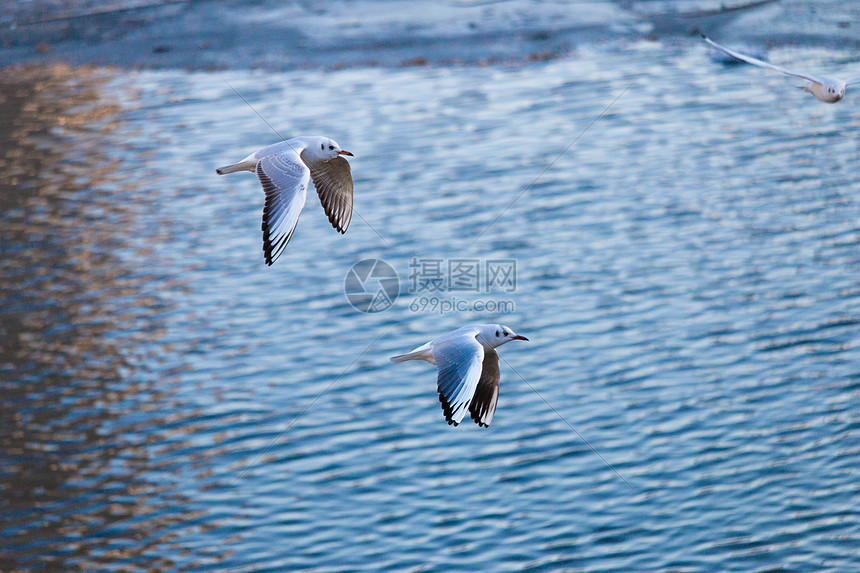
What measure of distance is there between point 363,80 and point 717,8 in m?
10.3

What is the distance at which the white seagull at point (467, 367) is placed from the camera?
30.3 feet

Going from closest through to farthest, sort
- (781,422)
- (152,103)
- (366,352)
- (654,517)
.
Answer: (654,517), (781,422), (366,352), (152,103)

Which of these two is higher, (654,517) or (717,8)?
(717,8)

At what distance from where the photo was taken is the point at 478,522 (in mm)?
16469

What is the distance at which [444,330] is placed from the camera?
2027 cm

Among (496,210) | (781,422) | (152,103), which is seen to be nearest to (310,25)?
(152,103)

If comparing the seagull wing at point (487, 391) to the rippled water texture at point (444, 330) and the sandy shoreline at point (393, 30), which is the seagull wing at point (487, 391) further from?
the sandy shoreline at point (393, 30)

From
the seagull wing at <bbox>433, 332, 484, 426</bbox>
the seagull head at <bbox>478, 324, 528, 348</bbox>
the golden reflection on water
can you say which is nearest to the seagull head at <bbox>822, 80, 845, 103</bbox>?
the seagull head at <bbox>478, 324, 528, 348</bbox>

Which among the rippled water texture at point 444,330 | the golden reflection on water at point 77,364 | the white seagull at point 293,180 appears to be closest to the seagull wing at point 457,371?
the white seagull at point 293,180

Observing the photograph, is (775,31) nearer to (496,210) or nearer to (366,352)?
(496,210)

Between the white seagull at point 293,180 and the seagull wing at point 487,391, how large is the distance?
1.89 metres

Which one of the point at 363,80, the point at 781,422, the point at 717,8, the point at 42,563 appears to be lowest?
the point at 42,563

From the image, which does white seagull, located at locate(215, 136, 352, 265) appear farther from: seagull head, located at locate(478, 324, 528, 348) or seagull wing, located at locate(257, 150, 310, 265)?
seagull head, located at locate(478, 324, 528, 348)

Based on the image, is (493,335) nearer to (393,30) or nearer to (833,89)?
(833,89)
